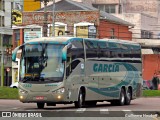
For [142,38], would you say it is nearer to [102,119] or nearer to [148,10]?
[148,10]

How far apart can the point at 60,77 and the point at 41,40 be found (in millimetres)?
2271

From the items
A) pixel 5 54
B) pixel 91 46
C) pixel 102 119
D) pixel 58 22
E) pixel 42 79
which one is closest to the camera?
pixel 102 119

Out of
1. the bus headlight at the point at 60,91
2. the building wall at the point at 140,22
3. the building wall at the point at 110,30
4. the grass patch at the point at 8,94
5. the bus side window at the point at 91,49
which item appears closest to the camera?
the bus headlight at the point at 60,91

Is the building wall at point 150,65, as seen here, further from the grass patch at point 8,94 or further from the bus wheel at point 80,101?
the bus wheel at point 80,101

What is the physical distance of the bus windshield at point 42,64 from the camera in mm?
27969

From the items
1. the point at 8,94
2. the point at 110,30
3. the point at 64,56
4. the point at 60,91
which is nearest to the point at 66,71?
the point at 64,56

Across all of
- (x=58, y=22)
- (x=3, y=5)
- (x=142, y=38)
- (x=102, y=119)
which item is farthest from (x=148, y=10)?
(x=102, y=119)

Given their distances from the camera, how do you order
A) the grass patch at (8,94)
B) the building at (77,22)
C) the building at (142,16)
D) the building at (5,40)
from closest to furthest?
the grass patch at (8,94)
the building at (77,22)
the building at (5,40)
the building at (142,16)

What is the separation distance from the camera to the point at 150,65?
83.3m

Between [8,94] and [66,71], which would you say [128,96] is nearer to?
[66,71]

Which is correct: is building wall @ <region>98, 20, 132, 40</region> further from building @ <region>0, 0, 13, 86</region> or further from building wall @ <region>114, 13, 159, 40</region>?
building @ <region>0, 0, 13, 86</region>

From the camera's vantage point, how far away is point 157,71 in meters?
82.1

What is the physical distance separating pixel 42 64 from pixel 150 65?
185 feet

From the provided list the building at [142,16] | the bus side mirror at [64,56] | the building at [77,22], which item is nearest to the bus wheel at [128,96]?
the bus side mirror at [64,56]
